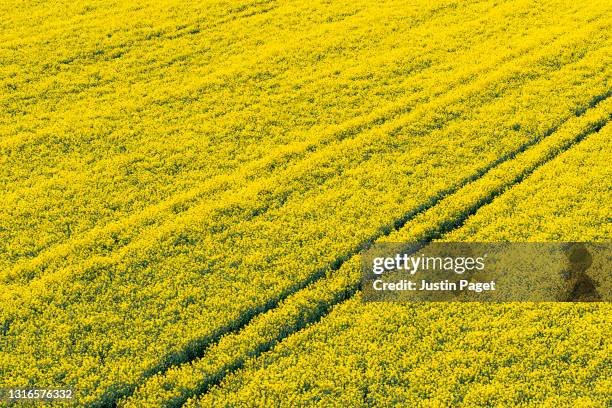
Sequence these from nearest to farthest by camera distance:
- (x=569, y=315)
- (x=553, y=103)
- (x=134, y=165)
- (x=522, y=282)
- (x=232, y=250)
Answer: (x=569, y=315)
(x=522, y=282)
(x=232, y=250)
(x=134, y=165)
(x=553, y=103)

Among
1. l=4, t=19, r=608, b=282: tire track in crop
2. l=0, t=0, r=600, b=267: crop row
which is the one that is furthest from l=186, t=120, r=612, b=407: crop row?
l=0, t=0, r=600, b=267: crop row

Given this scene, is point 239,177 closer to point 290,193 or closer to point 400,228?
point 290,193

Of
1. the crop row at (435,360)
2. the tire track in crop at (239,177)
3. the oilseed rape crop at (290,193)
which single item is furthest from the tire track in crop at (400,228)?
the tire track in crop at (239,177)

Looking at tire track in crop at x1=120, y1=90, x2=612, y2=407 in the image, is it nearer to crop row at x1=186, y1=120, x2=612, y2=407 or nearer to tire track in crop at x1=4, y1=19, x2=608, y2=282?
crop row at x1=186, y1=120, x2=612, y2=407

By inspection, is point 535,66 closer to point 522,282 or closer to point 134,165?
point 522,282

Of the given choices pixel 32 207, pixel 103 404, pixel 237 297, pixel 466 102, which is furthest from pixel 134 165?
pixel 466 102

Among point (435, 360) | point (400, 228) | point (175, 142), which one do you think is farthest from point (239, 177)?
point (435, 360)
